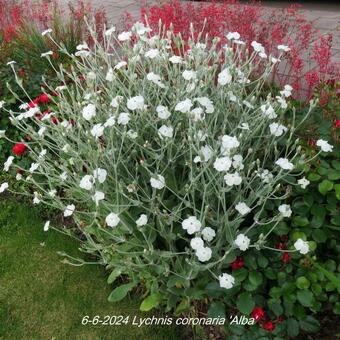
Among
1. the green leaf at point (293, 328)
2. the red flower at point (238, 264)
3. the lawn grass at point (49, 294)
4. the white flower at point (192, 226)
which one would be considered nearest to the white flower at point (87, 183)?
the white flower at point (192, 226)

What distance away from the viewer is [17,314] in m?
2.66

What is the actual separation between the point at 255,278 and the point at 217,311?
252 millimetres

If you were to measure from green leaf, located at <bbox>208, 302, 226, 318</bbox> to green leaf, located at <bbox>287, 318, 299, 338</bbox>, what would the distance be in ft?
1.00

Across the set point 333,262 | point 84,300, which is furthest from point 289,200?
point 84,300

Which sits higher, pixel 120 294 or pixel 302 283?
pixel 302 283

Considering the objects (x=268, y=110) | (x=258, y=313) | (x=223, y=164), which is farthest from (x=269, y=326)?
(x=268, y=110)

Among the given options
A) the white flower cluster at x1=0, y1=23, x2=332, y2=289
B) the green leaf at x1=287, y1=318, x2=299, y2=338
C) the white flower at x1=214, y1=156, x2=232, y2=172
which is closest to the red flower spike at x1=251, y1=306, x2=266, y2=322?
the green leaf at x1=287, y1=318, x2=299, y2=338

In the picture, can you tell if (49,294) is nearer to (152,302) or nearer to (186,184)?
(152,302)

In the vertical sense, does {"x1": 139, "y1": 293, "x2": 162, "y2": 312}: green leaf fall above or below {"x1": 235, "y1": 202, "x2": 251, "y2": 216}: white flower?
below

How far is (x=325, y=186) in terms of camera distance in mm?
2137

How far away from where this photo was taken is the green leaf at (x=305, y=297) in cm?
200

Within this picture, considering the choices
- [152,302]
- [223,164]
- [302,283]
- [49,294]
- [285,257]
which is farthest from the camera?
[49,294]

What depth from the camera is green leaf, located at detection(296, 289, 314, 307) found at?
1997mm

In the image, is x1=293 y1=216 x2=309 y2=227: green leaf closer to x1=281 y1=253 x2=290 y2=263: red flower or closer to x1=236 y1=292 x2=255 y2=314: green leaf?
x1=281 y1=253 x2=290 y2=263: red flower
